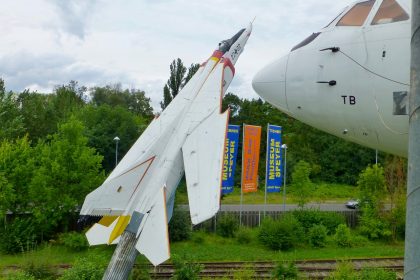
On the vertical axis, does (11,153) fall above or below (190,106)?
below

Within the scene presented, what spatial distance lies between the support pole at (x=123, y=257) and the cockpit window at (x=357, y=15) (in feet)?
25.5

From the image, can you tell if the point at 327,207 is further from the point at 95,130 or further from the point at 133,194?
the point at 133,194

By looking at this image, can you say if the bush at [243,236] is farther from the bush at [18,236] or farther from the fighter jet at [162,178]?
the fighter jet at [162,178]

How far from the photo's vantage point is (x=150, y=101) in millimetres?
76812

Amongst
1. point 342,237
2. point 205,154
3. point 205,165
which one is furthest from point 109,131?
point 205,165

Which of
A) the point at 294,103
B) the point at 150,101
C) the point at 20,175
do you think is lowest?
the point at 20,175

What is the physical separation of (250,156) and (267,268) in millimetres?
9104

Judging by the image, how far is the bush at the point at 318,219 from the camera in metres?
28.3

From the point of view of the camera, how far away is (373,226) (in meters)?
28.0

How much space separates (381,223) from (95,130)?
26982mm

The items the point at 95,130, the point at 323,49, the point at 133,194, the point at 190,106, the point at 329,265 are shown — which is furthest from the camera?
the point at 95,130

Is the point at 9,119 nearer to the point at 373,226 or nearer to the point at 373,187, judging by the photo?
the point at 373,187

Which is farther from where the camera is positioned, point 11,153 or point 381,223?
point 381,223

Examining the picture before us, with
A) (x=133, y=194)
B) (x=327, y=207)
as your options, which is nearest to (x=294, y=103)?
(x=133, y=194)
